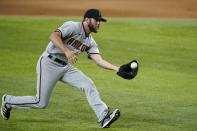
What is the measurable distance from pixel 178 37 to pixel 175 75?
4626mm

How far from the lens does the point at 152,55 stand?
15.9m

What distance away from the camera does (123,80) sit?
13.5 metres

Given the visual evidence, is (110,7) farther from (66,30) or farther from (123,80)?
(66,30)

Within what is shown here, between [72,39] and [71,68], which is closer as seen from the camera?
[72,39]

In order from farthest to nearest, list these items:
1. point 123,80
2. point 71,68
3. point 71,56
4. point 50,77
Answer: point 123,80
point 71,68
point 50,77
point 71,56

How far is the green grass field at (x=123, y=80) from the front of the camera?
990 centimetres

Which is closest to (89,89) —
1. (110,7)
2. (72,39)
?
(72,39)

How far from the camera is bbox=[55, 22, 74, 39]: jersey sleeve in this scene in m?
9.21

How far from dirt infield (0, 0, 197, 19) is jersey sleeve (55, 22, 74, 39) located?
1330 centimetres

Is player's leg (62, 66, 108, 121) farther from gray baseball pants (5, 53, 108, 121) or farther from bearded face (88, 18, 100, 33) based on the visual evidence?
bearded face (88, 18, 100, 33)

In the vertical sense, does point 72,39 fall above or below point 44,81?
above

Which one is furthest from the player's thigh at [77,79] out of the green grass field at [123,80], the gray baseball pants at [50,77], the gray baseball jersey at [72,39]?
the green grass field at [123,80]

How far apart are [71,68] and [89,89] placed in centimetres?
50

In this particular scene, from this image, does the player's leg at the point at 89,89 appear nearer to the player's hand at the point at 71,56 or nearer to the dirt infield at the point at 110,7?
the player's hand at the point at 71,56
